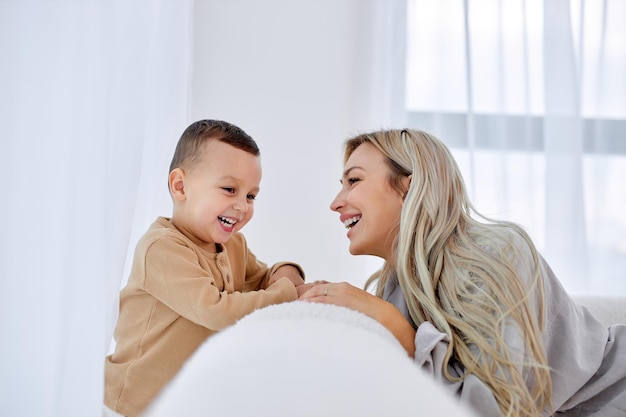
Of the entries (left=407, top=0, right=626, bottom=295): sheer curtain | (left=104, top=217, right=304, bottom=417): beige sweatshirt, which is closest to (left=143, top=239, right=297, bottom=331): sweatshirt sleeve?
(left=104, top=217, right=304, bottom=417): beige sweatshirt

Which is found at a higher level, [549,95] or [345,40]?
[345,40]

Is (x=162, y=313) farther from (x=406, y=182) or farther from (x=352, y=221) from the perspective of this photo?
(x=406, y=182)

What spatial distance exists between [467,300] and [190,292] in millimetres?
587

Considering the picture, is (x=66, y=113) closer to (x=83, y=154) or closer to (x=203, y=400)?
(x=83, y=154)

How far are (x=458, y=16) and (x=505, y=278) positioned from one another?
6.40 feet

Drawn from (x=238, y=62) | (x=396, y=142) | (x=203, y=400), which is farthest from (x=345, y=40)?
(x=203, y=400)

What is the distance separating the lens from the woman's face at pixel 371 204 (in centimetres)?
173

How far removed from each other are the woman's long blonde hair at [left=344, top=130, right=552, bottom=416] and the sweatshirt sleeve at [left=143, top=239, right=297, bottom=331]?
353 millimetres

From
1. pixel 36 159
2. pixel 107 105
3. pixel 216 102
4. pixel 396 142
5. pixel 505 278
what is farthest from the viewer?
pixel 216 102

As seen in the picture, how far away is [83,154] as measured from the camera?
110cm

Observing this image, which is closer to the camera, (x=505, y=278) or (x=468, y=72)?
(x=505, y=278)

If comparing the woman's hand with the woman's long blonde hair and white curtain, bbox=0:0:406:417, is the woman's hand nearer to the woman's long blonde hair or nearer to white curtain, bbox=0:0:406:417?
the woman's long blonde hair

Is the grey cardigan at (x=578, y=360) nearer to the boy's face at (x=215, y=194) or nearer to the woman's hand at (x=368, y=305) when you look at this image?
the woman's hand at (x=368, y=305)

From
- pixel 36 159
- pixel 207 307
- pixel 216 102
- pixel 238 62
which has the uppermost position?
pixel 238 62
